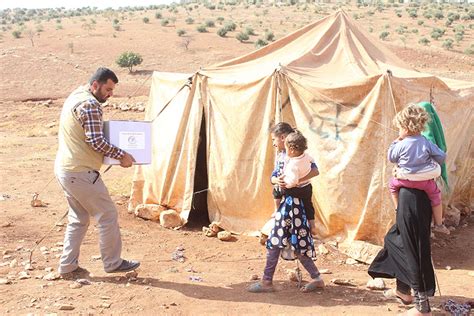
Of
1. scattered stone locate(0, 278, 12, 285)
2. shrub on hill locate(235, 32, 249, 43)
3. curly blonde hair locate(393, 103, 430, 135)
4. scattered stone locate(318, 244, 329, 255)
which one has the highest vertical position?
shrub on hill locate(235, 32, 249, 43)

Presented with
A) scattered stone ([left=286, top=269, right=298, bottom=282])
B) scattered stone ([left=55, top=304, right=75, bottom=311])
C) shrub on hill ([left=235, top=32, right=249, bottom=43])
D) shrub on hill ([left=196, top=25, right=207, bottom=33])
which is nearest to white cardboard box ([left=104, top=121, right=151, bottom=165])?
scattered stone ([left=55, top=304, right=75, bottom=311])

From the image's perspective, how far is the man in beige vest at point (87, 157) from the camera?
500 cm

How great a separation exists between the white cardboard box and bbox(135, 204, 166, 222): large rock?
2.28 metres

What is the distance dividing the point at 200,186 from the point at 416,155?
441 centimetres

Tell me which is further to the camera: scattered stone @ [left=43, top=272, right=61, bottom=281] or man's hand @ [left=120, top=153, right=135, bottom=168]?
scattered stone @ [left=43, top=272, right=61, bottom=281]

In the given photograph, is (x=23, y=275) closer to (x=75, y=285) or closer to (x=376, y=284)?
(x=75, y=285)

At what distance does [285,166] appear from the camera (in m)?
4.94

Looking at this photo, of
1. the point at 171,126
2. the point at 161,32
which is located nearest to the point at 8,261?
the point at 171,126

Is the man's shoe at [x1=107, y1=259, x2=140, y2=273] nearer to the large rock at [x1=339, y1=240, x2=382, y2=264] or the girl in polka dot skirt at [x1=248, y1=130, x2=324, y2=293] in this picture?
the girl in polka dot skirt at [x1=248, y1=130, x2=324, y2=293]

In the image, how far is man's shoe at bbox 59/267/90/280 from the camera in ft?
17.8

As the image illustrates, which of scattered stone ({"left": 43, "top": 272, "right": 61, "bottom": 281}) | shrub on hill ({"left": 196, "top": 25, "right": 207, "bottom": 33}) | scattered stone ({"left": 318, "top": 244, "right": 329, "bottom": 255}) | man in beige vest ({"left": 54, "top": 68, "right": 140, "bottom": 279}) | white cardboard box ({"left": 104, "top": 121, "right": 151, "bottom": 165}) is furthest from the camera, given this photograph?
shrub on hill ({"left": 196, "top": 25, "right": 207, "bottom": 33})

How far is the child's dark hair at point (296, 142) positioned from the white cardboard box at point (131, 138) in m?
1.51

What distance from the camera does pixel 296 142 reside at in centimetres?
474

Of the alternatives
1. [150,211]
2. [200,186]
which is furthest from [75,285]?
[200,186]
